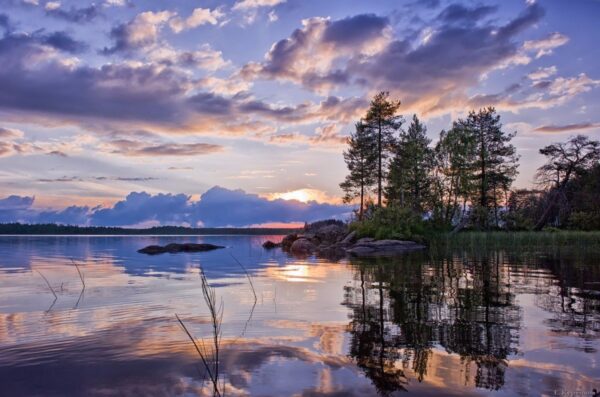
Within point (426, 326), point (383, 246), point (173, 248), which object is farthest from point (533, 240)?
point (426, 326)

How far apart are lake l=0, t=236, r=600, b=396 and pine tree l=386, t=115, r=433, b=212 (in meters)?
39.2

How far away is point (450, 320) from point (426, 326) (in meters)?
0.87

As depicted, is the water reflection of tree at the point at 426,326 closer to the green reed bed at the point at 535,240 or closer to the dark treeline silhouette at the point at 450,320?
the dark treeline silhouette at the point at 450,320

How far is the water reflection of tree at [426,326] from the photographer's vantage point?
6.20 meters

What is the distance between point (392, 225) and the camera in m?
46.8

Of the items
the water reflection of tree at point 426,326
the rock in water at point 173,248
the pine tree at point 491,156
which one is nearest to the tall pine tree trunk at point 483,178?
the pine tree at point 491,156

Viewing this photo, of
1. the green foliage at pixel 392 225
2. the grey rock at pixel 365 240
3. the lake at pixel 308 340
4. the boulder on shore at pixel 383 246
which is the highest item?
the green foliage at pixel 392 225

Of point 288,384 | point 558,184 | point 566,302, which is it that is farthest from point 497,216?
point 288,384

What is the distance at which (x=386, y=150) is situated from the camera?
54.2 meters

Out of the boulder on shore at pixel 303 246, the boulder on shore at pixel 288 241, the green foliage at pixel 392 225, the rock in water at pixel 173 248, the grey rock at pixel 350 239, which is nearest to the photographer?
the rock in water at pixel 173 248

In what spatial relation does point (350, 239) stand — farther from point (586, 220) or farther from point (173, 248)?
point (586, 220)

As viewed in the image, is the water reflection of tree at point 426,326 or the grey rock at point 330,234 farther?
the grey rock at point 330,234

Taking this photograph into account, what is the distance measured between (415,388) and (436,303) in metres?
6.18

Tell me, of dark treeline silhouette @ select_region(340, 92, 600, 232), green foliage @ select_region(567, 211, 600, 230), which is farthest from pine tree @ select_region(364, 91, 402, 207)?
green foliage @ select_region(567, 211, 600, 230)
